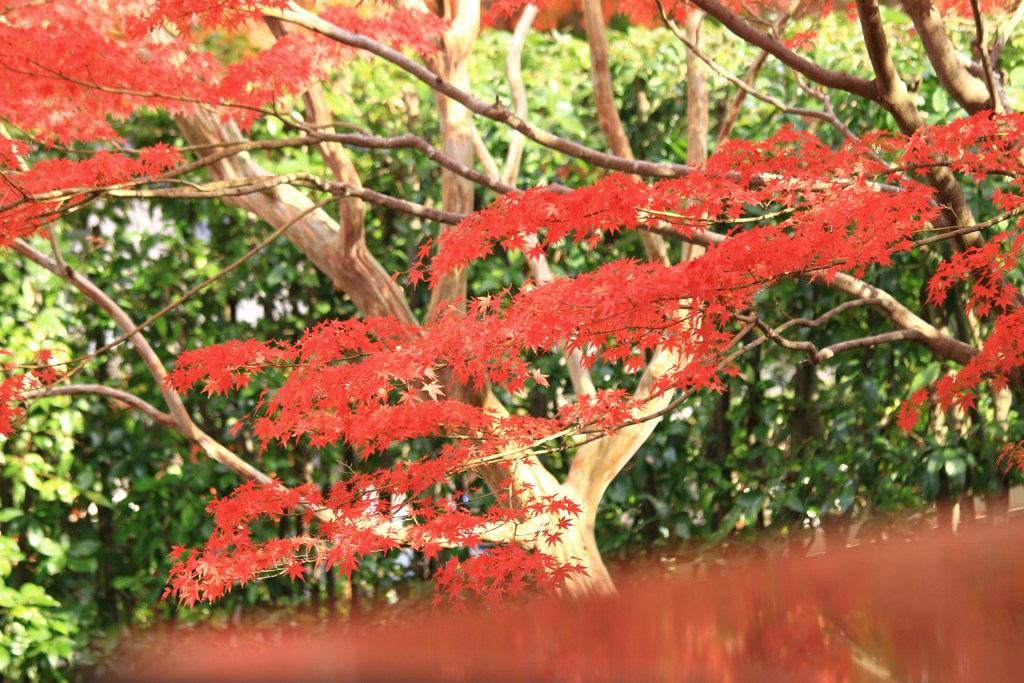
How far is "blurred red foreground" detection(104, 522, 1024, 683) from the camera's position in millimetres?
2639

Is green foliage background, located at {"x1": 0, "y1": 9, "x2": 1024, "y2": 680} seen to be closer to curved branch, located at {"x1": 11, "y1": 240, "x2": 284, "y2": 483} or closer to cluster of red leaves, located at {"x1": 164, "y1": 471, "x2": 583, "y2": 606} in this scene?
curved branch, located at {"x1": 11, "y1": 240, "x2": 284, "y2": 483}

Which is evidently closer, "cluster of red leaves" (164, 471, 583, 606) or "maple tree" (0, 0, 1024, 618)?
"maple tree" (0, 0, 1024, 618)

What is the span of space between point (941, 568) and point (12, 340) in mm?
3249

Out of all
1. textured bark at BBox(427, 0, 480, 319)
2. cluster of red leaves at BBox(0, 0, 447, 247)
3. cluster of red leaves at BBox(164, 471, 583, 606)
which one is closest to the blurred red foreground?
cluster of red leaves at BBox(164, 471, 583, 606)

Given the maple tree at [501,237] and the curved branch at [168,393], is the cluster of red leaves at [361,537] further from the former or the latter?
the curved branch at [168,393]

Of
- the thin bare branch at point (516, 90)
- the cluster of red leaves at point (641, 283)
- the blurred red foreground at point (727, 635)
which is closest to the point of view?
the cluster of red leaves at point (641, 283)

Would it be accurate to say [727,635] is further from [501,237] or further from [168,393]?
[168,393]

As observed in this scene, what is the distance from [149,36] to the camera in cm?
318

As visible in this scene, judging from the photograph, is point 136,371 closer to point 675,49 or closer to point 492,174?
point 492,174

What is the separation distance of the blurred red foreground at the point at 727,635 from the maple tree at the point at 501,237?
23 cm

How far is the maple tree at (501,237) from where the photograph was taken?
213 cm

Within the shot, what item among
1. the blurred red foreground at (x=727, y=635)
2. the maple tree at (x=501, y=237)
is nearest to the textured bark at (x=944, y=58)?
the maple tree at (x=501, y=237)

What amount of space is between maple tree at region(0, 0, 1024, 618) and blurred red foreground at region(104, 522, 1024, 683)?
0.75 feet

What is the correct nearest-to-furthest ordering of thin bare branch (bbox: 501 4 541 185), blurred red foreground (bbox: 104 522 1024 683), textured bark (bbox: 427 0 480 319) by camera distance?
blurred red foreground (bbox: 104 522 1024 683) → textured bark (bbox: 427 0 480 319) → thin bare branch (bbox: 501 4 541 185)
